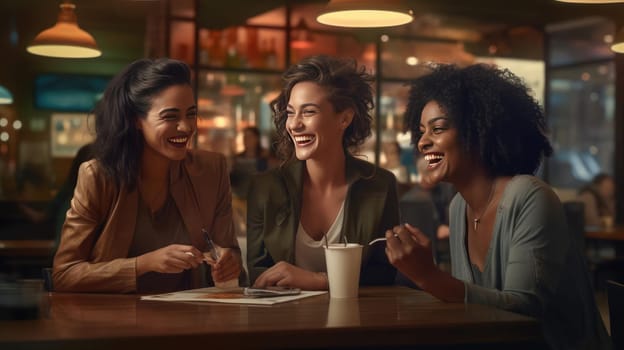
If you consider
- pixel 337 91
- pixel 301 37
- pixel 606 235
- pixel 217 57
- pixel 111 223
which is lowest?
pixel 606 235

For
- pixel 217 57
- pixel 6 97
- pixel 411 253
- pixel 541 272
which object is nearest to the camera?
pixel 411 253

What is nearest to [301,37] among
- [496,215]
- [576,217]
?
[576,217]

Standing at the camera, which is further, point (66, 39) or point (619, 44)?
point (619, 44)

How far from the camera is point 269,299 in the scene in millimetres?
2225

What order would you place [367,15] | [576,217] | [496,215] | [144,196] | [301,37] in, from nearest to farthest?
[496,215], [144,196], [367,15], [576,217], [301,37]

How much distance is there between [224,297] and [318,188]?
2.41ft

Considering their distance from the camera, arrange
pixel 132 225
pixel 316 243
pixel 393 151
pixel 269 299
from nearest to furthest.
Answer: pixel 269 299 → pixel 132 225 → pixel 316 243 → pixel 393 151

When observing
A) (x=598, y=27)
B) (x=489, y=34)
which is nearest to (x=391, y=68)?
(x=489, y=34)

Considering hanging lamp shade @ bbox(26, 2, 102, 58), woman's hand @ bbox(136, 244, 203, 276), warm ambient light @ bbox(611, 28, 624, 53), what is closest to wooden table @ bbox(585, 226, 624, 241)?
warm ambient light @ bbox(611, 28, 624, 53)

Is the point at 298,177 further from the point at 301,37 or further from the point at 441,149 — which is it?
the point at 301,37

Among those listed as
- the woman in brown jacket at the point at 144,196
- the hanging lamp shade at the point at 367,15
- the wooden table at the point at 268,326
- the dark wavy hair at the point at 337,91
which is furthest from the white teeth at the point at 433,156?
the hanging lamp shade at the point at 367,15

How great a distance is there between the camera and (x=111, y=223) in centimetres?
255

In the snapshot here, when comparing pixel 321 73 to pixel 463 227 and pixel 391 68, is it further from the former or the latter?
pixel 391 68

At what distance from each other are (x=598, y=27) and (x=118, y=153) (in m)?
11.0
